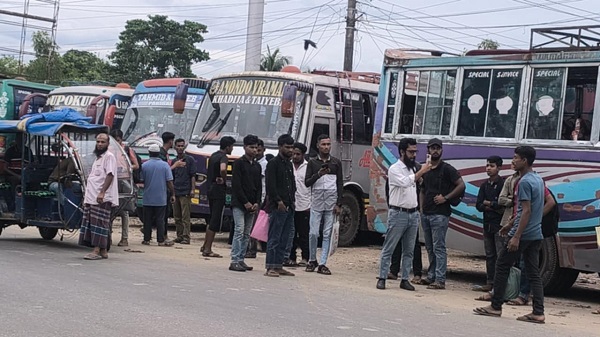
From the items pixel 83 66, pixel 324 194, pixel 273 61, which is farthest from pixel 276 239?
pixel 83 66

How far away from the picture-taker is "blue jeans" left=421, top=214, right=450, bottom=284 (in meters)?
11.2

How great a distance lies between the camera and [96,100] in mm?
21297

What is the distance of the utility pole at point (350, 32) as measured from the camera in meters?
27.1

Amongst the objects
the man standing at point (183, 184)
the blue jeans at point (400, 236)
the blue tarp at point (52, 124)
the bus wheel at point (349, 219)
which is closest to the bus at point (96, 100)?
the man standing at point (183, 184)

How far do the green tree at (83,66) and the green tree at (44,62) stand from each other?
1.05 metres

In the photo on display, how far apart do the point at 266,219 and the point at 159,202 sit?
111 inches

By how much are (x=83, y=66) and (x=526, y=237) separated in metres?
50.9

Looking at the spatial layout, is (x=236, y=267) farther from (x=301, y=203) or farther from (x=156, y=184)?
(x=156, y=184)

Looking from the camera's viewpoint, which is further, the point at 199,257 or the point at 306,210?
the point at 199,257

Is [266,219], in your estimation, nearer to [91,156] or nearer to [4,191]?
[91,156]

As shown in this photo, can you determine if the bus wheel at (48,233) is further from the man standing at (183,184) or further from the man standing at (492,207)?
the man standing at (492,207)

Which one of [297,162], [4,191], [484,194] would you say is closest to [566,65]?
[484,194]

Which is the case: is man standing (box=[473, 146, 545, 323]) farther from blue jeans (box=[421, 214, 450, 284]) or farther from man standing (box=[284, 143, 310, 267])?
man standing (box=[284, 143, 310, 267])

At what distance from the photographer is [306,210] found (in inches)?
494
